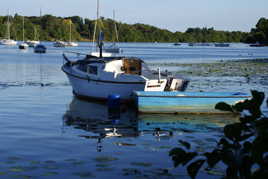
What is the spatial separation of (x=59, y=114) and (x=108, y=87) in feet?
11.9

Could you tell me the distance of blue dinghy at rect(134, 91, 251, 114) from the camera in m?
21.5

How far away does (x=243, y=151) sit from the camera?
463 centimetres

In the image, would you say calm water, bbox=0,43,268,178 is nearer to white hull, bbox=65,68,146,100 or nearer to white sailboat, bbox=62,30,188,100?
white hull, bbox=65,68,146,100

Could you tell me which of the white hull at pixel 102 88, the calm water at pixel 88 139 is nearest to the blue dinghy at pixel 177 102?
the calm water at pixel 88 139

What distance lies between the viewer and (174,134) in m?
17.4

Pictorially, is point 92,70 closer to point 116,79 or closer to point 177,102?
point 116,79

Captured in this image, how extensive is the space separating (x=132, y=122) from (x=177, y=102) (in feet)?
8.03

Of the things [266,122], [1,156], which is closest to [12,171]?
[1,156]

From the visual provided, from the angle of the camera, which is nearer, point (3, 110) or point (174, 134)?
point (174, 134)

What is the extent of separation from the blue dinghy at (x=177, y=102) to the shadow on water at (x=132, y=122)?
262mm

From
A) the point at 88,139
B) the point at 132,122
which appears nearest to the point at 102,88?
the point at 132,122

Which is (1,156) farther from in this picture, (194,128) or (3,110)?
(3,110)

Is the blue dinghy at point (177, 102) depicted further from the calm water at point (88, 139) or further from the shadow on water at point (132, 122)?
the calm water at point (88, 139)

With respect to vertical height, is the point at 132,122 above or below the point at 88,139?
below
